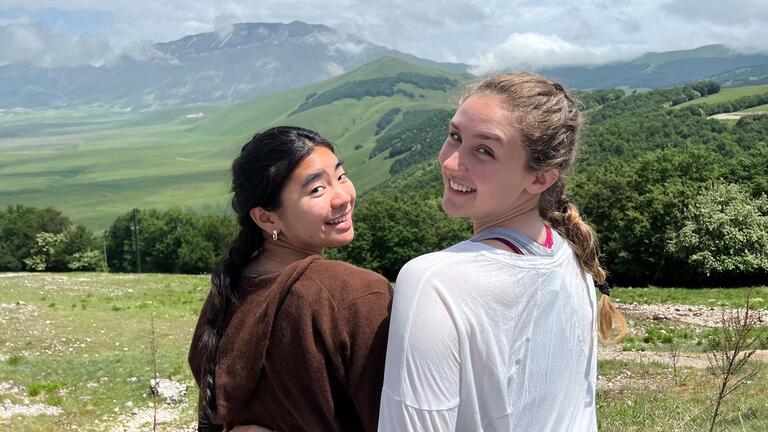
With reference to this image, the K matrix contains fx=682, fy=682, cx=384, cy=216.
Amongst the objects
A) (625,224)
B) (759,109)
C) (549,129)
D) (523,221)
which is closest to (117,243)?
(625,224)

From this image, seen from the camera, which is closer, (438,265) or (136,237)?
(438,265)

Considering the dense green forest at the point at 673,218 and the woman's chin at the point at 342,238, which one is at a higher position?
the woman's chin at the point at 342,238

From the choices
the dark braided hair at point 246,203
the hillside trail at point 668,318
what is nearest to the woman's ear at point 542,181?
the dark braided hair at point 246,203

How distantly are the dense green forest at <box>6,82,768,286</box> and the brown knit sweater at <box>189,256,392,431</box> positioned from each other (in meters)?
1.15

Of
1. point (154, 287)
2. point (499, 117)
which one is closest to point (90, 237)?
point (154, 287)

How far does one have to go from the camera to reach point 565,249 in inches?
102

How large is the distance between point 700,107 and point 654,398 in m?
152

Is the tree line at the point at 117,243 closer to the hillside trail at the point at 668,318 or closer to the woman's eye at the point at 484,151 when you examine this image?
the hillside trail at the point at 668,318

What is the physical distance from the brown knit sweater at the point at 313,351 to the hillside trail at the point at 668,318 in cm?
1388

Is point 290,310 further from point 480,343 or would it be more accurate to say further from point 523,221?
point 523,221

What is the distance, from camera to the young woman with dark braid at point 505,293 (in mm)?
2021

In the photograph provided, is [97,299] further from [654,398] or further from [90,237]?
[90,237]

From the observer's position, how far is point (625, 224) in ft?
173

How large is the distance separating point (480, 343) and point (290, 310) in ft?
2.43
